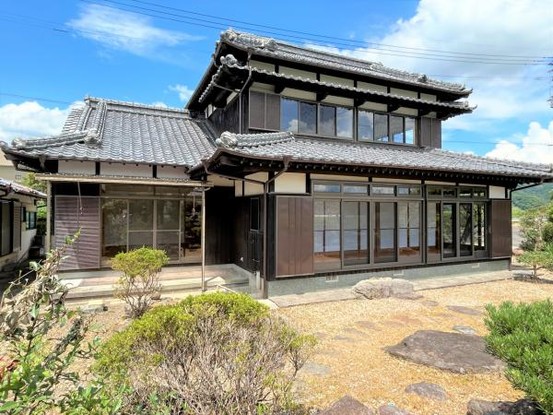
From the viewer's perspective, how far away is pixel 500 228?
33.9ft

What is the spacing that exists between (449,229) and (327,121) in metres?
5.19

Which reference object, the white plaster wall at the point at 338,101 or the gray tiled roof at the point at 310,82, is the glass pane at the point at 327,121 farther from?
the gray tiled roof at the point at 310,82

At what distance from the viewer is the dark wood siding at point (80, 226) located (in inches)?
305

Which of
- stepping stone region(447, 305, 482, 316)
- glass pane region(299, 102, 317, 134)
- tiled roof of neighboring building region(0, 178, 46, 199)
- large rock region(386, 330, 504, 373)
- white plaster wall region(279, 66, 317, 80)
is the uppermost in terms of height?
white plaster wall region(279, 66, 317, 80)

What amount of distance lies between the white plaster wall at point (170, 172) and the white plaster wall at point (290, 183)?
2953 mm

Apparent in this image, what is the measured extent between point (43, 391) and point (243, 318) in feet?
5.57

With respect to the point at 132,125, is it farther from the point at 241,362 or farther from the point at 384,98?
the point at 241,362

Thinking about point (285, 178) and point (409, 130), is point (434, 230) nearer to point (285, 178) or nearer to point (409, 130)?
point (409, 130)

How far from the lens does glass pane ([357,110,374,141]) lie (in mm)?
10070

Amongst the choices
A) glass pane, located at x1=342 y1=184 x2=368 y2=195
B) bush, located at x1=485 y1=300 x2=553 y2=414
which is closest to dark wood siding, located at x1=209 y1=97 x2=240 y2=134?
glass pane, located at x1=342 y1=184 x2=368 y2=195

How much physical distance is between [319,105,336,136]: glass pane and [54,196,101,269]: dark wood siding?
6433 millimetres

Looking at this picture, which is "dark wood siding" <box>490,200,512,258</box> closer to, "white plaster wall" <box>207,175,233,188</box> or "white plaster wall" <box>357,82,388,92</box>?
"white plaster wall" <box>357,82,388,92</box>

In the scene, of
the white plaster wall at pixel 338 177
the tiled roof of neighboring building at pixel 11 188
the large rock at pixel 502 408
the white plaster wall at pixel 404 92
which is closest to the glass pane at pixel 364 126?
the white plaster wall at pixel 404 92

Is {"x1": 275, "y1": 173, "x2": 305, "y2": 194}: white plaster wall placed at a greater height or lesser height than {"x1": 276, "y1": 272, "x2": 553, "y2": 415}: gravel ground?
greater
